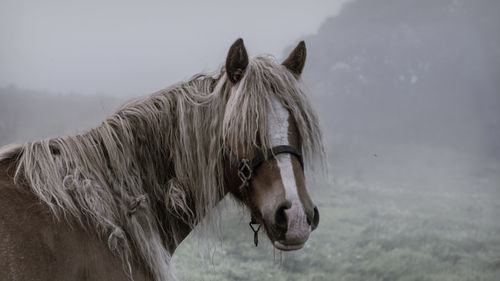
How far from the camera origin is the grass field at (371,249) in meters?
6.50

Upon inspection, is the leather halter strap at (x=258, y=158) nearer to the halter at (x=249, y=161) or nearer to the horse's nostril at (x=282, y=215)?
the halter at (x=249, y=161)

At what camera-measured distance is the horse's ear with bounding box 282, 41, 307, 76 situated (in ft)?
8.86

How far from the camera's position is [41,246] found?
1.94m

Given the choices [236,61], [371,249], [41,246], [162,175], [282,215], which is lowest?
[371,249]

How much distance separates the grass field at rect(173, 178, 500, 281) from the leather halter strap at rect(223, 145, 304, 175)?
1317mm

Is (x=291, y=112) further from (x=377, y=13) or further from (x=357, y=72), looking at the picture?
(x=377, y=13)

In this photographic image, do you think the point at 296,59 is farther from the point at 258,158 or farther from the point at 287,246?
the point at 287,246

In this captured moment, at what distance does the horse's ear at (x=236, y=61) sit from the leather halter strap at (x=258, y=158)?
409mm

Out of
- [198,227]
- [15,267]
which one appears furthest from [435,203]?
[15,267]

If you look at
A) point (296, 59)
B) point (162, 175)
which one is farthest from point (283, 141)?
point (162, 175)

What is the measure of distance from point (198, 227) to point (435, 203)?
12923 mm

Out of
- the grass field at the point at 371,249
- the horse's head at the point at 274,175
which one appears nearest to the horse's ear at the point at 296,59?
the horse's head at the point at 274,175

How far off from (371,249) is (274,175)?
6.43m

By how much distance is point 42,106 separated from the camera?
1080cm
